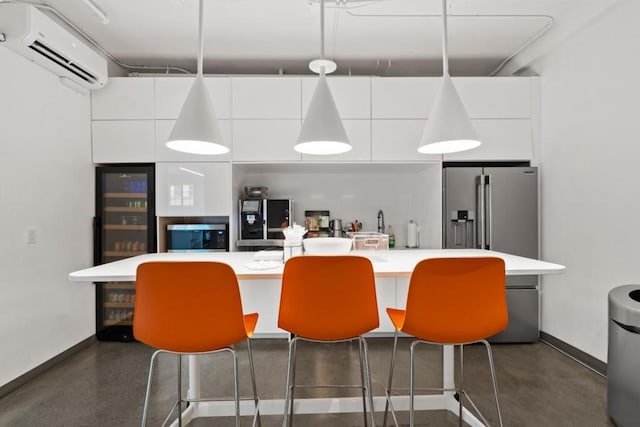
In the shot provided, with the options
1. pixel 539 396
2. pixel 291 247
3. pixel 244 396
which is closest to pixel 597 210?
pixel 539 396

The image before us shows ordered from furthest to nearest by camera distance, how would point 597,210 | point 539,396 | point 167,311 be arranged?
point 597,210 < point 539,396 < point 167,311

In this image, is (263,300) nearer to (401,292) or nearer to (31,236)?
(401,292)

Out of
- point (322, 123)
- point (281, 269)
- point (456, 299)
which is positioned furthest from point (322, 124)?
point (456, 299)

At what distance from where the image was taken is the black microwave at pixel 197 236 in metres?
3.19

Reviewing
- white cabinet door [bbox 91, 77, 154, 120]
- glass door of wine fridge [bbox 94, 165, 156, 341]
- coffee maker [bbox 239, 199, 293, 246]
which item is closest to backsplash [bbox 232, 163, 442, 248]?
coffee maker [bbox 239, 199, 293, 246]

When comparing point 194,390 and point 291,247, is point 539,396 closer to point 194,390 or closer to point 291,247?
point 291,247

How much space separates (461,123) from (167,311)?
167 centimetres

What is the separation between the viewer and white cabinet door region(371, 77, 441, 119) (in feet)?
10.6

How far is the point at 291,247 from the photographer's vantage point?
1.75m

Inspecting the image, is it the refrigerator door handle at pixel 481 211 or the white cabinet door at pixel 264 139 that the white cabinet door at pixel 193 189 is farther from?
the refrigerator door handle at pixel 481 211

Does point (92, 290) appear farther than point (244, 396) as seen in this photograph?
Yes

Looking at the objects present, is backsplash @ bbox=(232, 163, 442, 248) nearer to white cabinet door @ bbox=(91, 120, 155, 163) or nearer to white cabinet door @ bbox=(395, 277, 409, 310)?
white cabinet door @ bbox=(395, 277, 409, 310)

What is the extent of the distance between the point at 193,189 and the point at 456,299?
2.60 m

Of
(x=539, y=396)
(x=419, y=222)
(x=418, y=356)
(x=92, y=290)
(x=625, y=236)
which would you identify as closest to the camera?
(x=539, y=396)
